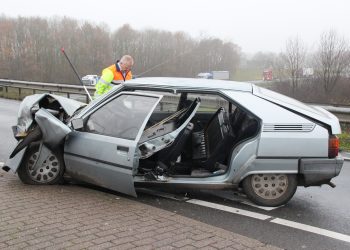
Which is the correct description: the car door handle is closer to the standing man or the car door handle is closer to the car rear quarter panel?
the car rear quarter panel

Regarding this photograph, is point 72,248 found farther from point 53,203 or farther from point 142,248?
point 53,203

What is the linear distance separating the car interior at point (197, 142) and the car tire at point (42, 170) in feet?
3.56

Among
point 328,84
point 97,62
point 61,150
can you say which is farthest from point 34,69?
point 61,150

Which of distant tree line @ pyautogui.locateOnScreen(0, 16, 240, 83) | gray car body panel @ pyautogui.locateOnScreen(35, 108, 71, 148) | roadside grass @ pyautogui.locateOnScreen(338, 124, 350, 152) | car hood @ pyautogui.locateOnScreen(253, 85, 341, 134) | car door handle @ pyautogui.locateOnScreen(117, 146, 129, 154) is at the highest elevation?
distant tree line @ pyautogui.locateOnScreen(0, 16, 240, 83)

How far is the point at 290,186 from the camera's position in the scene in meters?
5.01

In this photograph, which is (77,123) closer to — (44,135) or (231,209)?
(44,135)

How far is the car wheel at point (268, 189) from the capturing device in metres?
5.02

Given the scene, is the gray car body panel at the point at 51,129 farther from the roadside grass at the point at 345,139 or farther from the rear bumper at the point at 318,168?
the roadside grass at the point at 345,139

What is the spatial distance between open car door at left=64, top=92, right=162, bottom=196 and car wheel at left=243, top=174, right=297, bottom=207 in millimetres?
1352

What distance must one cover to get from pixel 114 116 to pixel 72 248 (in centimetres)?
203

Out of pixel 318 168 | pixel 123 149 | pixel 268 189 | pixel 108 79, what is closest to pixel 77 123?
pixel 123 149

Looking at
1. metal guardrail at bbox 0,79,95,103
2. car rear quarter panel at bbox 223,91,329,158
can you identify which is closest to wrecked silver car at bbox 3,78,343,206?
car rear quarter panel at bbox 223,91,329,158

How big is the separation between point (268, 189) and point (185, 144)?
1.23 m

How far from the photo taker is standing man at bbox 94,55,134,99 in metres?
7.40
